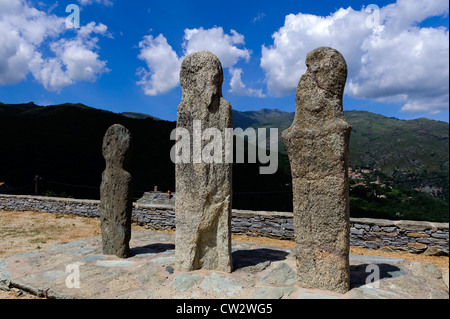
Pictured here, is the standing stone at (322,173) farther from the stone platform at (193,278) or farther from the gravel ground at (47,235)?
the gravel ground at (47,235)

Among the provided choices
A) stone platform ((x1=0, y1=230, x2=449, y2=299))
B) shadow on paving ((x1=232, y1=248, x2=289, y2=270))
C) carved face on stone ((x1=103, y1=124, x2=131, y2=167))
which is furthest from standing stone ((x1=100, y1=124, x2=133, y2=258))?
shadow on paving ((x1=232, y1=248, x2=289, y2=270))

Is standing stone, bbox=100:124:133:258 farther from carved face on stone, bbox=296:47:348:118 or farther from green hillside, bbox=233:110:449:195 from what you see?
green hillside, bbox=233:110:449:195

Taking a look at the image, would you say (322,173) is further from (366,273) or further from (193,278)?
(193,278)

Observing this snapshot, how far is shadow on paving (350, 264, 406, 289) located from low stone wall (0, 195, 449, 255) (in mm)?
2426

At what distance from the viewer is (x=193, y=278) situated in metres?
3.86

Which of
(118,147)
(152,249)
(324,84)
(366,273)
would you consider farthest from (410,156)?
(118,147)

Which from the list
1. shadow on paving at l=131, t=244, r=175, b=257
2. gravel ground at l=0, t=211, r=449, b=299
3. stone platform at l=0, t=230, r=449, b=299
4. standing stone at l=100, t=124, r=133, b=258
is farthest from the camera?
gravel ground at l=0, t=211, r=449, b=299

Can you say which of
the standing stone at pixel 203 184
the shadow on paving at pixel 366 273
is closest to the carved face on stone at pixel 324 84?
the standing stone at pixel 203 184

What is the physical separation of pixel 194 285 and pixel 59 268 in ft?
7.50

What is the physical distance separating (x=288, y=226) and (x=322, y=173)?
4253mm

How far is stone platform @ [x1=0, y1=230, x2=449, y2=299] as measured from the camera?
339 centimetres

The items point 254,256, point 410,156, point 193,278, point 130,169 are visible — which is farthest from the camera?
point 410,156

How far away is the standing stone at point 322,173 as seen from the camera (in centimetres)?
323
